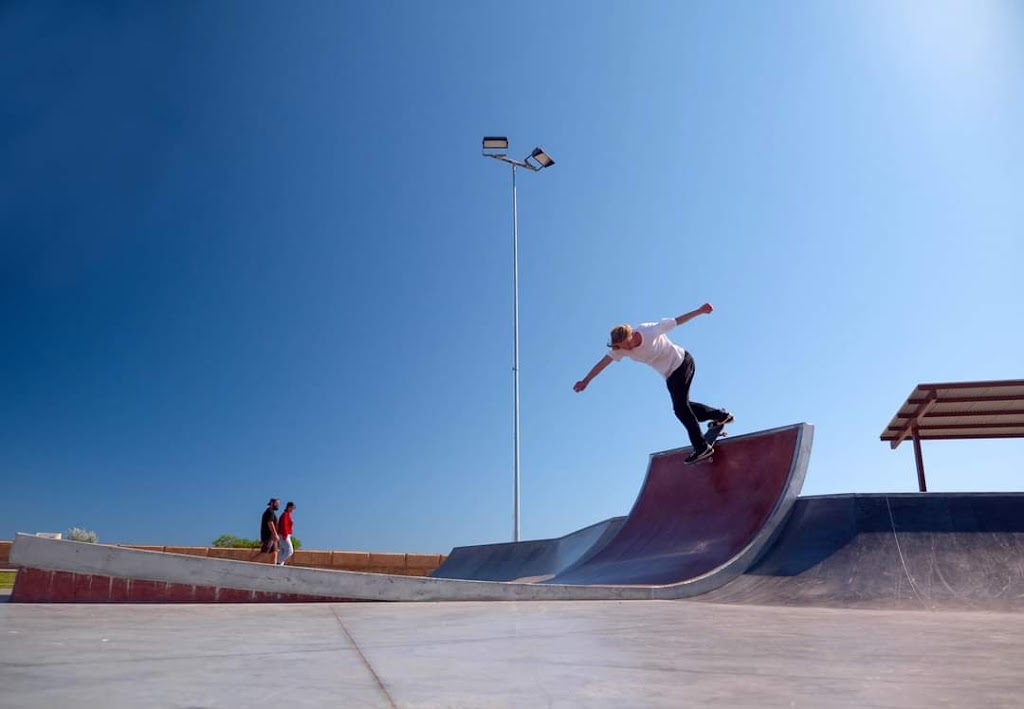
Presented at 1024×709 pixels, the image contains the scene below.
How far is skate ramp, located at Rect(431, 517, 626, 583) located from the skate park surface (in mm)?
2310

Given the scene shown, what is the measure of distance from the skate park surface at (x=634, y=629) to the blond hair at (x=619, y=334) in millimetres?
2265

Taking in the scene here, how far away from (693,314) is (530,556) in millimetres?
6569

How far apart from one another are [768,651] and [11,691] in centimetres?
214

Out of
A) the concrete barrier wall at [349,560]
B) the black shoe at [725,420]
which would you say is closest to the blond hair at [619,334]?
the black shoe at [725,420]

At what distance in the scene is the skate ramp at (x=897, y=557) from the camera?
4.98 m

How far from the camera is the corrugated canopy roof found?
11.4m

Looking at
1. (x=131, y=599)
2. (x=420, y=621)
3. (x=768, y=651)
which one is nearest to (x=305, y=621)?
(x=420, y=621)

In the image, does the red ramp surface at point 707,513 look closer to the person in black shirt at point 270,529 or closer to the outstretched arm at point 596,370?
the outstretched arm at point 596,370

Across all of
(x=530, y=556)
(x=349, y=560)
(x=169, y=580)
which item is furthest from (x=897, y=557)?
(x=349, y=560)

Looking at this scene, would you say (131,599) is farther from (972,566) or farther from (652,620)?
(972,566)

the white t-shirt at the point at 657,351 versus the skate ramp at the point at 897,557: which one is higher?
the white t-shirt at the point at 657,351

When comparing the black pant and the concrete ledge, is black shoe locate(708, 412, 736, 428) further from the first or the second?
the concrete ledge

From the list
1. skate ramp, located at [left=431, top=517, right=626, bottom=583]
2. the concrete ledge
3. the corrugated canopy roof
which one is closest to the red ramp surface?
skate ramp, located at [left=431, top=517, right=626, bottom=583]

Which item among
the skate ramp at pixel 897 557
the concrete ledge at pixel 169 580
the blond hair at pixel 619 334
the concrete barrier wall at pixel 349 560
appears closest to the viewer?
the concrete ledge at pixel 169 580
